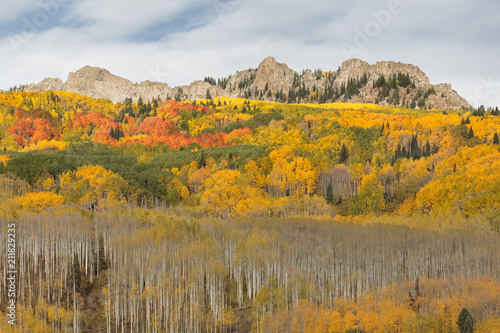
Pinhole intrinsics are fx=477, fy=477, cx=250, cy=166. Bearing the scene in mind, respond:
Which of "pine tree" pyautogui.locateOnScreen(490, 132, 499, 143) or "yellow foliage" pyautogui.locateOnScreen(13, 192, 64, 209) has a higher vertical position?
"pine tree" pyautogui.locateOnScreen(490, 132, 499, 143)

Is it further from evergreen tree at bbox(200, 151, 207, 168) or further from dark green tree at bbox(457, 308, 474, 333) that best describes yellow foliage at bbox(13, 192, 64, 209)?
dark green tree at bbox(457, 308, 474, 333)

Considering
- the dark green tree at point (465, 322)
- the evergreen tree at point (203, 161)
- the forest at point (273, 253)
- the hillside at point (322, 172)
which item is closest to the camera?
the dark green tree at point (465, 322)

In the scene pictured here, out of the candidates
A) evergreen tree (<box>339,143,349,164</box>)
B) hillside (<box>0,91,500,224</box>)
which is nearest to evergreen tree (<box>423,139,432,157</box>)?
hillside (<box>0,91,500,224</box>)

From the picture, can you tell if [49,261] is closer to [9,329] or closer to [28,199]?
[9,329]

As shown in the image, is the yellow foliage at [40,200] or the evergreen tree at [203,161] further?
the evergreen tree at [203,161]

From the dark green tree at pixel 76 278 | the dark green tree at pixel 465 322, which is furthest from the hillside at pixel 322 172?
the dark green tree at pixel 76 278

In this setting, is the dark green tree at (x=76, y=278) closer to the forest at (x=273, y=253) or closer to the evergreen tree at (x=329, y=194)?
the forest at (x=273, y=253)

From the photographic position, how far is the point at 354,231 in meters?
103

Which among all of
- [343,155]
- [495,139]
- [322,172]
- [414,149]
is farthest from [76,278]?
[495,139]

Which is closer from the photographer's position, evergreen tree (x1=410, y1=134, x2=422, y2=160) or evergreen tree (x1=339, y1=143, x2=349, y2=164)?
evergreen tree (x1=410, y1=134, x2=422, y2=160)

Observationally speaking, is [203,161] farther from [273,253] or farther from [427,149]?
[273,253]

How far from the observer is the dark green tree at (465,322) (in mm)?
68794

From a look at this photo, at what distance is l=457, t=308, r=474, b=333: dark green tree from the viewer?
68794mm

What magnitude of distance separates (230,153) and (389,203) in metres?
67.0
